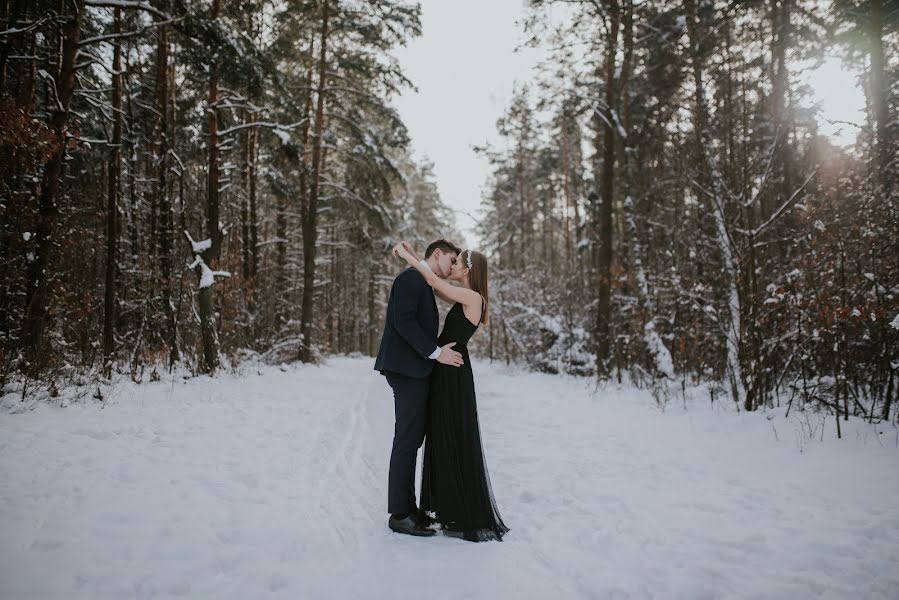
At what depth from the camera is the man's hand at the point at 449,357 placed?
3397 millimetres

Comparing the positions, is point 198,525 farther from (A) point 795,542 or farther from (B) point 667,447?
(B) point 667,447

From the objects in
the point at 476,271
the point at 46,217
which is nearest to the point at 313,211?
the point at 46,217

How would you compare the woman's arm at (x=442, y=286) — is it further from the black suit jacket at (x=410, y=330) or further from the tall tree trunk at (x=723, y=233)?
the tall tree trunk at (x=723, y=233)

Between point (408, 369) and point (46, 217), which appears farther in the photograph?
point (46, 217)

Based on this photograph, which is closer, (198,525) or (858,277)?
(198,525)

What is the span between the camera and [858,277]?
5.73 m

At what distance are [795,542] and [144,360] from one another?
11.9 m

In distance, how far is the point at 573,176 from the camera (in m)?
21.5

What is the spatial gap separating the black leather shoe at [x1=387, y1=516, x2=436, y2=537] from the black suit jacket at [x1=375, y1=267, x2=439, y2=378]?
107 cm

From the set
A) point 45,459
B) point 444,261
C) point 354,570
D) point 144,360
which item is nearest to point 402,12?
point 144,360

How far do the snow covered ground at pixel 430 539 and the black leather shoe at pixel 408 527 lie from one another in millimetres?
86

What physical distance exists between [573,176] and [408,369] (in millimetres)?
20061

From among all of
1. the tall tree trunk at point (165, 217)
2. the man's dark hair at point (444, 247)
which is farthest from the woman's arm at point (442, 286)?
the tall tree trunk at point (165, 217)

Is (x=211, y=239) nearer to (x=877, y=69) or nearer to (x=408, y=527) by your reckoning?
(x=408, y=527)
